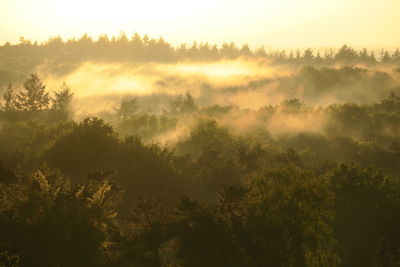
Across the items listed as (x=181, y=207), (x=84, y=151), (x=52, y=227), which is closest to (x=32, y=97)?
(x=84, y=151)

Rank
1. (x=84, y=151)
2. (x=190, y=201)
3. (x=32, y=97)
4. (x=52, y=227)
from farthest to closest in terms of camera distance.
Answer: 1. (x=32, y=97)
2. (x=84, y=151)
3. (x=190, y=201)
4. (x=52, y=227)

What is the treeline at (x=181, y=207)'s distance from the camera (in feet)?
90.5

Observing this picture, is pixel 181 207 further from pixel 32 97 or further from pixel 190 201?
pixel 32 97

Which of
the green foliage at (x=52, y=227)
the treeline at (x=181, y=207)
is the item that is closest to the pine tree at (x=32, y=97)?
the treeline at (x=181, y=207)

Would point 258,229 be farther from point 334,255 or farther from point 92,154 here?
point 92,154

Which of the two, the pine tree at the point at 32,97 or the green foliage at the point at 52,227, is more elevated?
the green foliage at the point at 52,227

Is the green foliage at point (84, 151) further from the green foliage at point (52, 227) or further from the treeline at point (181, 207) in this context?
the green foliage at point (52, 227)

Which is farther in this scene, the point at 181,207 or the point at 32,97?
the point at 32,97

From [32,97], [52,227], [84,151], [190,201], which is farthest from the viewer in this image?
[32,97]

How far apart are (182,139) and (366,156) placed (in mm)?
35621

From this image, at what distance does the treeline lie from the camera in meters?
27.6

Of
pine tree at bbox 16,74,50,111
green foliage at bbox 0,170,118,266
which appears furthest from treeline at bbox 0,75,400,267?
pine tree at bbox 16,74,50,111

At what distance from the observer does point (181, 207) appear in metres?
33.0

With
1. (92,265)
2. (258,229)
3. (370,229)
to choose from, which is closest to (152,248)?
(92,265)
